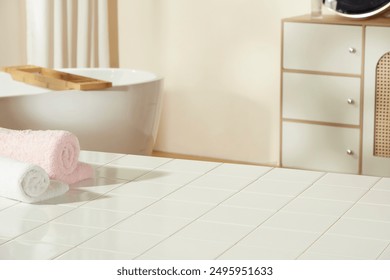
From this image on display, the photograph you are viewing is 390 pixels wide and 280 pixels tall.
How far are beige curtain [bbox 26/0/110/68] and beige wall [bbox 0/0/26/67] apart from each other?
348 mm

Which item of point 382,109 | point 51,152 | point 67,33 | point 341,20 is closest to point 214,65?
point 67,33

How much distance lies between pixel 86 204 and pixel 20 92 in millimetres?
2419

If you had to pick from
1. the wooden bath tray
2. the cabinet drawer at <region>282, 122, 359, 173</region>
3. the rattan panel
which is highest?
the wooden bath tray

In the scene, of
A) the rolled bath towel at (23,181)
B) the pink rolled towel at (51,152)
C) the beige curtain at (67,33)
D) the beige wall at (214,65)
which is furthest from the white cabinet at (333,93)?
the rolled bath towel at (23,181)

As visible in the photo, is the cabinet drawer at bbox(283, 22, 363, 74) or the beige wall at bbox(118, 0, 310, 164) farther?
the beige wall at bbox(118, 0, 310, 164)

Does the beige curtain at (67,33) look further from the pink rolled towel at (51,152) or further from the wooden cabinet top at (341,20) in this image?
the pink rolled towel at (51,152)

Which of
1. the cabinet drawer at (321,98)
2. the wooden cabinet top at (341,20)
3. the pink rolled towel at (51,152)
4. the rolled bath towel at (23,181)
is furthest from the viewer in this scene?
the cabinet drawer at (321,98)

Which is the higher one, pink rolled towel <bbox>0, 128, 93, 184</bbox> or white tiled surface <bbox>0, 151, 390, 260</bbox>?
pink rolled towel <bbox>0, 128, 93, 184</bbox>

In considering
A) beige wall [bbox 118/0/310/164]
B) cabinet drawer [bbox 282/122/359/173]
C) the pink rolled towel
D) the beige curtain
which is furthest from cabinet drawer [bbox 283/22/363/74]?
the pink rolled towel

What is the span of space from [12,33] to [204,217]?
11.6 feet

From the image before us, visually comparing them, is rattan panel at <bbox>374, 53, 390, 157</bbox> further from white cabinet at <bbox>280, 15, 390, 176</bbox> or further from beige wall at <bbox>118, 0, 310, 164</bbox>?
beige wall at <bbox>118, 0, 310, 164</bbox>

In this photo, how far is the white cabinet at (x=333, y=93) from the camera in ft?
12.9

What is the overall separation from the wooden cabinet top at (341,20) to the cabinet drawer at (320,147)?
497mm

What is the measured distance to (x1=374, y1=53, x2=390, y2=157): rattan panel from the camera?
12.8 ft
